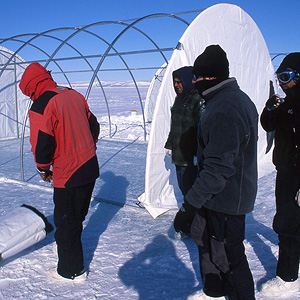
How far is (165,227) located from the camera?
3.75 meters

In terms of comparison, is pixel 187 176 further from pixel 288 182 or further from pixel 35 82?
pixel 35 82

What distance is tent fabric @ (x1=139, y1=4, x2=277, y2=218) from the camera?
3.93 metres

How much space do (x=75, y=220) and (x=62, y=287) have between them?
22.1 inches

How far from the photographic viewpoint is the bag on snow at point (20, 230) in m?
2.80

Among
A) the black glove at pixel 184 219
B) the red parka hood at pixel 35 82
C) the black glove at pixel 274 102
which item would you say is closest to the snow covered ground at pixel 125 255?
the black glove at pixel 184 219

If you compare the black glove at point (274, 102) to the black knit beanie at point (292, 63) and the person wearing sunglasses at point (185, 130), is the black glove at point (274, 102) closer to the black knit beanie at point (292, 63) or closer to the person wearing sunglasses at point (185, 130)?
the black knit beanie at point (292, 63)

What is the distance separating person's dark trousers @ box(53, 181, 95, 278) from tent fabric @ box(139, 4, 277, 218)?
4.80ft

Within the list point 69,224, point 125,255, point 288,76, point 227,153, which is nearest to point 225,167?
point 227,153

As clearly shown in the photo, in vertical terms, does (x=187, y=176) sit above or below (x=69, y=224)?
above

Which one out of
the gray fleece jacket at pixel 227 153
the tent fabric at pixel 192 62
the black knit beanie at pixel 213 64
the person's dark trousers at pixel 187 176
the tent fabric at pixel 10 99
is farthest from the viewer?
the tent fabric at pixel 10 99

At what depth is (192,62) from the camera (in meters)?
4.12

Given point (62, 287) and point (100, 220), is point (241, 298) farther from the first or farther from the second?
point (100, 220)

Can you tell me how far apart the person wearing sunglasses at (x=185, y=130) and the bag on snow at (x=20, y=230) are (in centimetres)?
144

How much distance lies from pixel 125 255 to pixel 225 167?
1.80 meters
